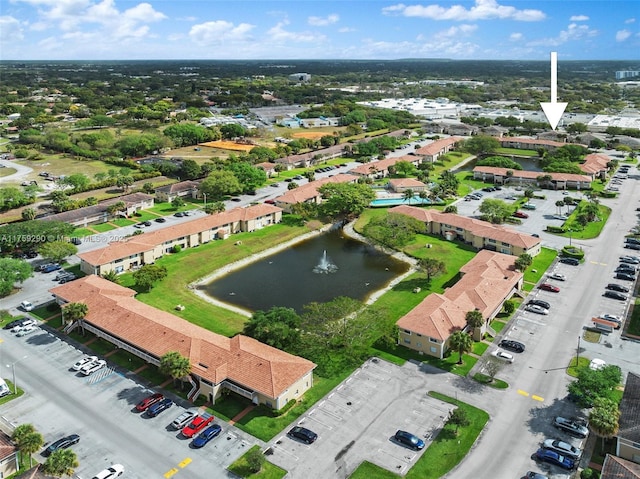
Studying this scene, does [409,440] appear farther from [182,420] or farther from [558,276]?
[558,276]

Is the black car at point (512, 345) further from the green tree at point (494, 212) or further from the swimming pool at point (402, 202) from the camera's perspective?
the swimming pool at point (402, 202)

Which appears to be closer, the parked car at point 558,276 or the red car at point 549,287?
the red car at point 549,287

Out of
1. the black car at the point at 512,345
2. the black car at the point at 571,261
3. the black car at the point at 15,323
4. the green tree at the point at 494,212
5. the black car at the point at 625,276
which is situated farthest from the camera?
the green tree at the point at 494,212

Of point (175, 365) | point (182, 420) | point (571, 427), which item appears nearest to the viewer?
point (571, 427)

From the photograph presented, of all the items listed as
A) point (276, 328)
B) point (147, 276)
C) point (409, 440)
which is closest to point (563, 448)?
point (409, 440)

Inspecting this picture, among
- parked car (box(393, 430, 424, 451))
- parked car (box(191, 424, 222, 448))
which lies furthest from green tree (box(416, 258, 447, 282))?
parked car (box(191, 424, 222, 448))

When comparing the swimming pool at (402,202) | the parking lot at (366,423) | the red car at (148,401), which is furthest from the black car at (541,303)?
the red car at (148,401)
